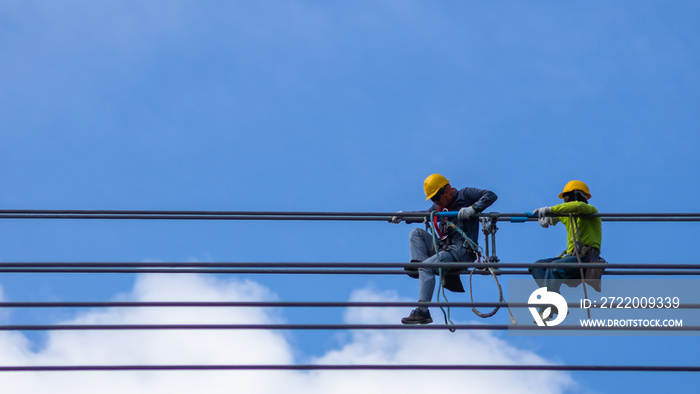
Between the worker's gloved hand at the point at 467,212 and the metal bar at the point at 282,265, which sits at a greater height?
the worker's gloved hand at the point at 467,212

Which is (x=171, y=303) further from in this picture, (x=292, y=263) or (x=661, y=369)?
(x=661, y=369)

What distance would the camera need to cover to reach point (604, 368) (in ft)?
23.0

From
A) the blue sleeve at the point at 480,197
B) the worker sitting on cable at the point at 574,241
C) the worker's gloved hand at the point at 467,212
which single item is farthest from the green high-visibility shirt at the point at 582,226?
the worker's gloved hand at the point at 467,212

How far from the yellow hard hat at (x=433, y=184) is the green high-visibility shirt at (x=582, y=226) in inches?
42.7

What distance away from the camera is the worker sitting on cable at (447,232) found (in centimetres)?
873

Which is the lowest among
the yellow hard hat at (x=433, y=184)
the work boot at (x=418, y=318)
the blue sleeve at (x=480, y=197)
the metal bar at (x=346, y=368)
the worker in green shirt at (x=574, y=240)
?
the metal bar at (x=346, y=368)

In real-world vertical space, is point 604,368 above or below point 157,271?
below

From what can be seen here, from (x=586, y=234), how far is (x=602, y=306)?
1246 millimetres

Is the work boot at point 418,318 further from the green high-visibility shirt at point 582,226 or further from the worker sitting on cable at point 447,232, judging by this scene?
the green high-visibility shirt at point 582,226

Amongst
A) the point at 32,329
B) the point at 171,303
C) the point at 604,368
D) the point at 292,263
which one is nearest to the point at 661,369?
the point at 604,368

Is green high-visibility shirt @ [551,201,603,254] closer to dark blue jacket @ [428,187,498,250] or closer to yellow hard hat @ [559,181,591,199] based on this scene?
yellow hard hat @ [559,181,591,199]

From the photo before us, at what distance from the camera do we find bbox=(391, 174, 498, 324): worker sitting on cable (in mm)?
8734

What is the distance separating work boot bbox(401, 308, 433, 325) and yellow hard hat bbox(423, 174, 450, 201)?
1231mm

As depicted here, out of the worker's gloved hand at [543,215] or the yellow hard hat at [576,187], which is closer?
the worker's gloved hand at [543,215]
